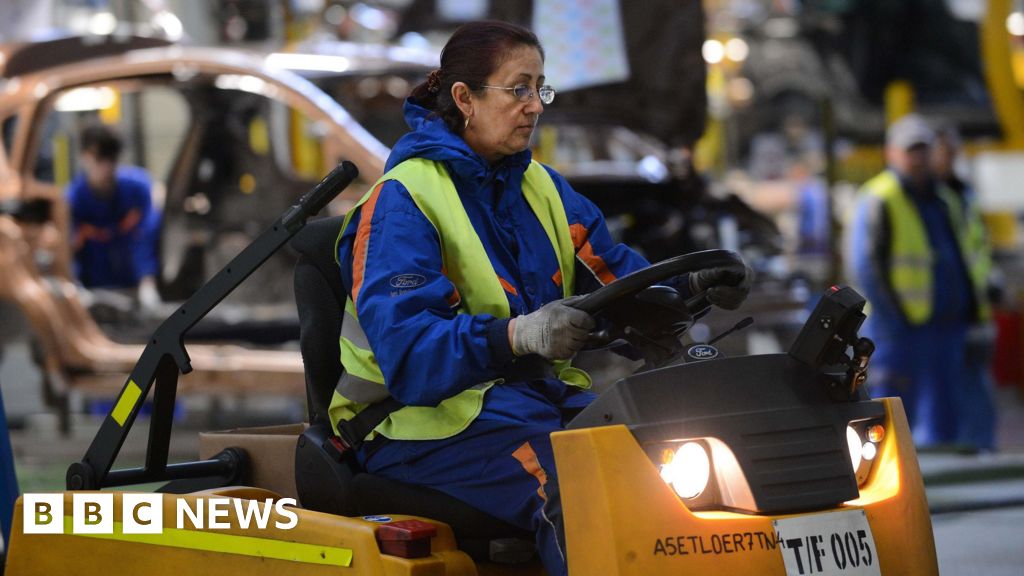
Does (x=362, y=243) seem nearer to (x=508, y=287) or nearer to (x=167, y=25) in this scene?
(x=508, y=287)

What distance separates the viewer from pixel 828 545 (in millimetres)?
2795

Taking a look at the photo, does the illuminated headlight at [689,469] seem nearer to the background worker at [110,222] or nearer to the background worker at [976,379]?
the background worker at [976,379]

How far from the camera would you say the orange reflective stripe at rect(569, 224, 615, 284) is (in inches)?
140

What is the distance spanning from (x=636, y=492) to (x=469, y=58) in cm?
108

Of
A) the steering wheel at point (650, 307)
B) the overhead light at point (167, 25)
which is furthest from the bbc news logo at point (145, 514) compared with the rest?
the overhead light at point (167, 25)

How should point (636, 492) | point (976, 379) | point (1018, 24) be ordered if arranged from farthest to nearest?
1. point (1018, 24)
2. point (976, 379)
3. point (636, 492)

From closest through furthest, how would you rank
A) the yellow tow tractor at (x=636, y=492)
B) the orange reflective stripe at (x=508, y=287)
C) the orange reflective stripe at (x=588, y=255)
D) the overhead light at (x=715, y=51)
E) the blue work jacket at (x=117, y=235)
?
1. the yellow tow tractor at (x=636, y=492)
2. the orange reflective stripe at (x=508, y=287)
3. the orange reflective stripe at (x=588, y=255)
4. the blue work jacket at (x=117, y=235)
5. the overhead light at (x=715, y=51)

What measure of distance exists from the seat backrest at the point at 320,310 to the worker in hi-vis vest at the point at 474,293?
0.48 ft

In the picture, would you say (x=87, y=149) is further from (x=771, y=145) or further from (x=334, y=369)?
(x=771, y=145)

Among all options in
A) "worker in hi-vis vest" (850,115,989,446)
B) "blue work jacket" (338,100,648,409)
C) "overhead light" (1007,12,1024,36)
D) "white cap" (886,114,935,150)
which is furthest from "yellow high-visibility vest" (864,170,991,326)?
"overhead light" (1007,12,1024,36)

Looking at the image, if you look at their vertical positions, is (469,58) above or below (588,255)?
above

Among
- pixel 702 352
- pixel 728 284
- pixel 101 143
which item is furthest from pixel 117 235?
pixel 702 352

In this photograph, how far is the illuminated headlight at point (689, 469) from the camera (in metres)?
2.84

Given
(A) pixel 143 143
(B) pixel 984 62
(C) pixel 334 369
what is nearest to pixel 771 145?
(B) pixel 984 62
